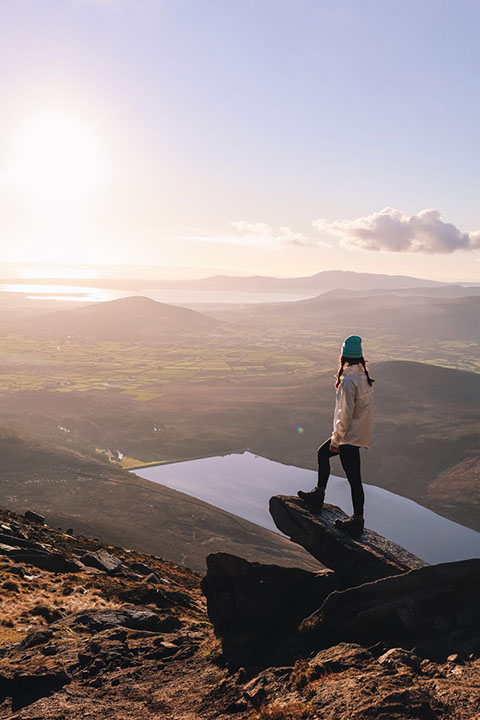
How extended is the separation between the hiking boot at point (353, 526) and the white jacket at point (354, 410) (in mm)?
2563

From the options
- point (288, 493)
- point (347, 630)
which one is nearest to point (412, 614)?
point (347, 630)

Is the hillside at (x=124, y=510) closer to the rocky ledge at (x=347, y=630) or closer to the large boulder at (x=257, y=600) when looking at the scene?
the large boulder at (x=257, y=600)

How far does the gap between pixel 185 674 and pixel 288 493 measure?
98.6 meters

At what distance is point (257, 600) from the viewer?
1217 centimetres

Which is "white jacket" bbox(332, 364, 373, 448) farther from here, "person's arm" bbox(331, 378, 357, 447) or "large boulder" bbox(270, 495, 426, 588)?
"large boulder" bbox(270, 495, 426, 588)

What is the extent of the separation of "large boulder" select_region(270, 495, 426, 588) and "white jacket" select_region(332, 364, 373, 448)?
115 inches

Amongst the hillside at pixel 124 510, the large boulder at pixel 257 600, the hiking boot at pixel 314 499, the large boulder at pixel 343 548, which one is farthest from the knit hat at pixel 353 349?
the hillside at pixel 124 510

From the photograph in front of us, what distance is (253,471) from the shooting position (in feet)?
404

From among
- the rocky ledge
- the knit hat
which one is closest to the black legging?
the rocky ledge

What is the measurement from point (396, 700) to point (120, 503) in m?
81.3

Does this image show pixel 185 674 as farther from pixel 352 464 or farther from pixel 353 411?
pixel 353 411

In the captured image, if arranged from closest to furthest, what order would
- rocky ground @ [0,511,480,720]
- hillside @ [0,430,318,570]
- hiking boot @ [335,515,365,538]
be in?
rocky ground @ [0,511,480,720], hiking boot @ [335,515,365,538], hillside @ [0,430,318,570]

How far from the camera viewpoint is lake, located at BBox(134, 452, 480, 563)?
90.4 meters

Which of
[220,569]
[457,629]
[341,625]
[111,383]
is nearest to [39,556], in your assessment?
[220,569]
